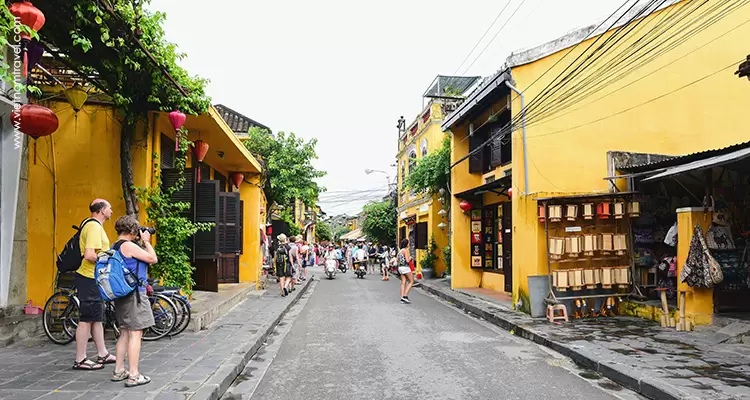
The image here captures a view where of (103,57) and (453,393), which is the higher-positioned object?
(103,57)

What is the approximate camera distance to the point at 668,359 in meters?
6.67

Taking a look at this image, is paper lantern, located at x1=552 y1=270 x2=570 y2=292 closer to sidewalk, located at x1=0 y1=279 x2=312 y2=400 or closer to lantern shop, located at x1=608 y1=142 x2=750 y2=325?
lantern shop, located at x1=608 y1=142 x2=750 y2=325

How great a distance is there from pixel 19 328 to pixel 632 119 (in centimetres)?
1140

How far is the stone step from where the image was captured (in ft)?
22.4

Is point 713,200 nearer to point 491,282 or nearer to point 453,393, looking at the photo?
point 453,393

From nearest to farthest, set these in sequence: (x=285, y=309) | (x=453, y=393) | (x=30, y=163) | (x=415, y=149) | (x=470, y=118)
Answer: (x=453, y=393) < (x=30, y=163) < (x=285, y=309) < (x=470, y=118) < (x=415, y=149)

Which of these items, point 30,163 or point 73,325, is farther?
point 30,163

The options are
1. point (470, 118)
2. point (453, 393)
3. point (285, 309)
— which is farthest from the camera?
point (470, 118)

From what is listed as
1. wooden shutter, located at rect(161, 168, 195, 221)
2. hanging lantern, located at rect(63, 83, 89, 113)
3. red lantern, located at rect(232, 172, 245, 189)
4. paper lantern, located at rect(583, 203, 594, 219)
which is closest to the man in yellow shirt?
hanging lantern, located at rect(63, 83, 89, 113)

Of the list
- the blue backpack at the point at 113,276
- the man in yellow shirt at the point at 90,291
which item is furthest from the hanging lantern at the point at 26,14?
the blue backpack at the point at 113,276

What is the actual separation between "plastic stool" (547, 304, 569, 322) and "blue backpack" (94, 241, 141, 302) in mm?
7521

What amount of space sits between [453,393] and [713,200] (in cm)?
627

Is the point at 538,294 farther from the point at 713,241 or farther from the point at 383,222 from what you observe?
the point at 383,222

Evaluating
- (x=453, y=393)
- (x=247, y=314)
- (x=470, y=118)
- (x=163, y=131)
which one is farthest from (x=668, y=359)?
(x=470, y=118)
